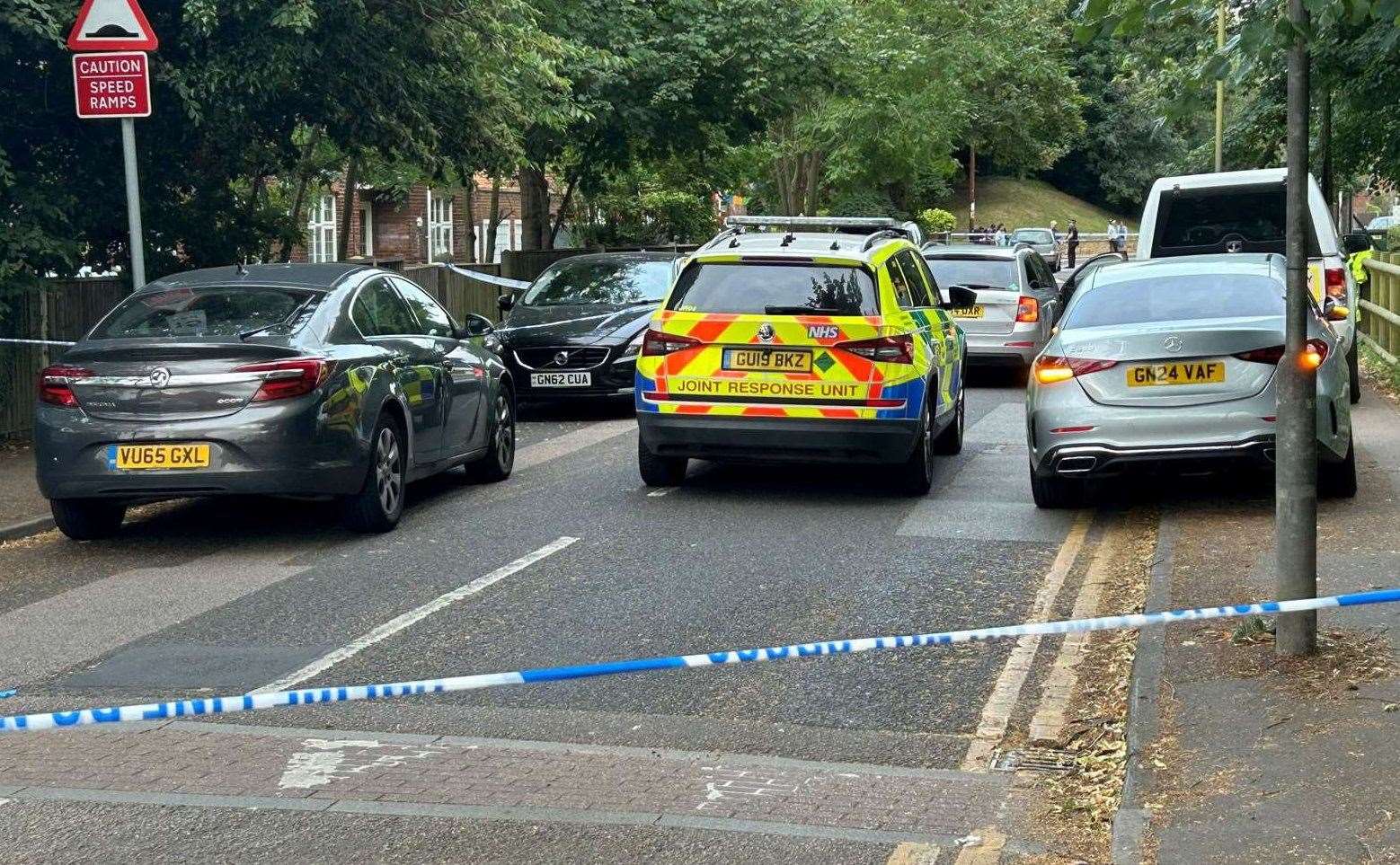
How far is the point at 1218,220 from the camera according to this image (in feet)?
58.9

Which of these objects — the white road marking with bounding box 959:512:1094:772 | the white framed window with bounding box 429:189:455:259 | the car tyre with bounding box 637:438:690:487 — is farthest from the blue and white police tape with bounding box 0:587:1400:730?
the white framed window with bounding box 429:189:455:259

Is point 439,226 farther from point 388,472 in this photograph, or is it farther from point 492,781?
point 492,781

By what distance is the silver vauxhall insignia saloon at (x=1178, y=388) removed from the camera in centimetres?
1037

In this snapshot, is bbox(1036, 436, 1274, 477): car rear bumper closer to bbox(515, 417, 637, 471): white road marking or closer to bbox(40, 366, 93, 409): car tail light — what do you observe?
bbox(515, 417, 637, 471): white road marking

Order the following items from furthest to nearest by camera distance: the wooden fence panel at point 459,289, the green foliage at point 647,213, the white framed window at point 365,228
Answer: the white framed window at point 365,228 → the green foliage at point 647,213 → the wooden fence panel at point 459,289

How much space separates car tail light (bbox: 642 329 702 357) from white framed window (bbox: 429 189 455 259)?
4230cm

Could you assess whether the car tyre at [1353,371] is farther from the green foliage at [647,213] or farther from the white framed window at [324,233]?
the white framed window at [324,233]

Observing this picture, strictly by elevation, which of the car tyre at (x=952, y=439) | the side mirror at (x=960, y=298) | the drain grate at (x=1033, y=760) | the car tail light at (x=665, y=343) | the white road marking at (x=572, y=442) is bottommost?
the white road marking at (x=572, y=442)

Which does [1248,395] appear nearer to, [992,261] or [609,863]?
[609,863]

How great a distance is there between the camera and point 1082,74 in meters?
91.2

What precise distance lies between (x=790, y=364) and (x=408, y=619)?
3956 millimetres

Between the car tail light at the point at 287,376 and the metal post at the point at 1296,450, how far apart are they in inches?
207

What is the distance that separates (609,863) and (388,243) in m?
49.3

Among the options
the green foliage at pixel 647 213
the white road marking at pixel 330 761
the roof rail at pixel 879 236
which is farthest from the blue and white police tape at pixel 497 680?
the green foliage at pixel 647 213
